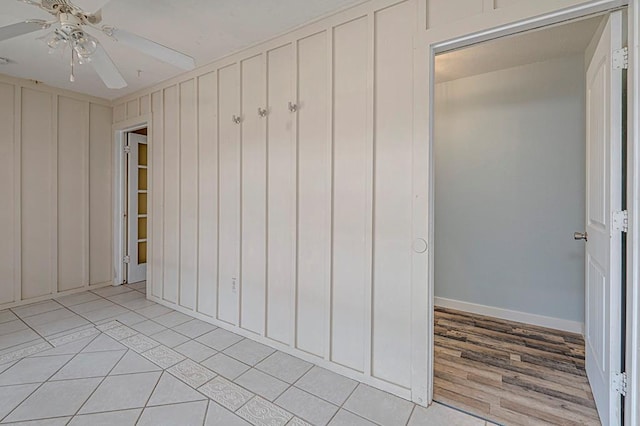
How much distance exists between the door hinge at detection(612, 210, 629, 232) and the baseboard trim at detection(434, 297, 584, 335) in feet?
6.31

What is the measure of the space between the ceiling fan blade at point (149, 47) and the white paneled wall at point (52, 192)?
289cm

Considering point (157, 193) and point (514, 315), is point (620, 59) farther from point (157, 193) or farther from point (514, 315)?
point (157, 193)

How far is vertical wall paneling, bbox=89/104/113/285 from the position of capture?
4.23 m

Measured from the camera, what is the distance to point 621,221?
1.54 m

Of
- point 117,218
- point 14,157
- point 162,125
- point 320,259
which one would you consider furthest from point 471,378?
point 14,157

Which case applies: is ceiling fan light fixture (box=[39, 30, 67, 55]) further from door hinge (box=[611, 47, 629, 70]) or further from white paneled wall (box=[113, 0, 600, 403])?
door hinge (box=[611, 47, 629, 70])

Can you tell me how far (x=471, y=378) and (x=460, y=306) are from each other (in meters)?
1.48

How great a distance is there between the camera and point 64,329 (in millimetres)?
2979

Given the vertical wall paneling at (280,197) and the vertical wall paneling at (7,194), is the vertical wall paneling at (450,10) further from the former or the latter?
the vertical wall paneling at (7,194)

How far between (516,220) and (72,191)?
5.34 meters

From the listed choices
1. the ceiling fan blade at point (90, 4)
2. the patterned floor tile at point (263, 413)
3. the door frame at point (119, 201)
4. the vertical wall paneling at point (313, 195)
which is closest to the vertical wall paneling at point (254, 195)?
the vertical wall paneling at point (313, 195)

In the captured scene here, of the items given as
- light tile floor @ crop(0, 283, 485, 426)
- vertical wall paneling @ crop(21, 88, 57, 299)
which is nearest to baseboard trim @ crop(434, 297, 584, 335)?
light tile floor @ crop(0, 283, 485, 426)

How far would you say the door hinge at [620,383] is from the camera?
152 centimetres

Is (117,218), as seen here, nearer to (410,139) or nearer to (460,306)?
(410,139)
